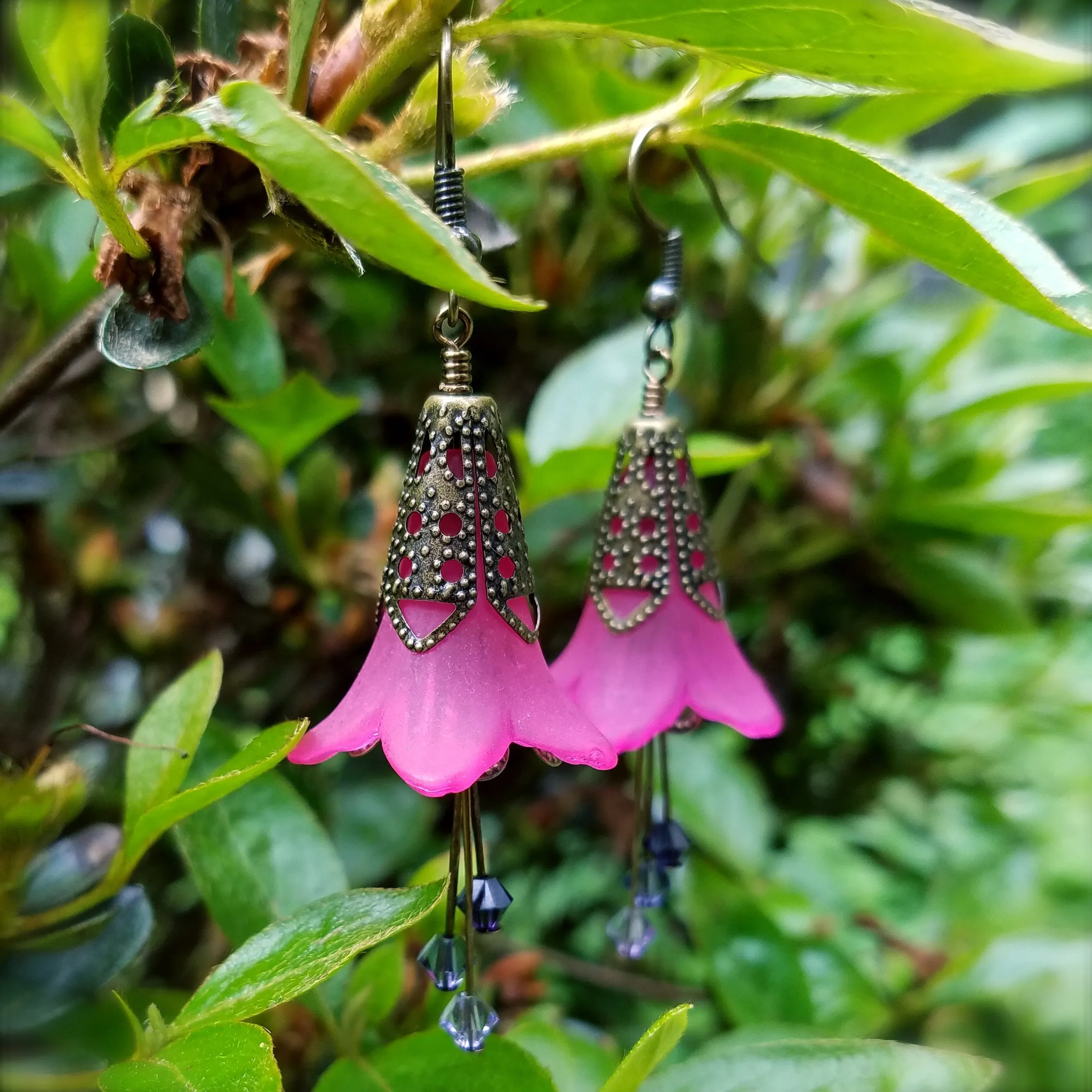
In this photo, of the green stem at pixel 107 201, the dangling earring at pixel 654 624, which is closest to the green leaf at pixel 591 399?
the dangling earring at pixel 654 624

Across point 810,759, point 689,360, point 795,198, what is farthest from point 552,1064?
point 795,198

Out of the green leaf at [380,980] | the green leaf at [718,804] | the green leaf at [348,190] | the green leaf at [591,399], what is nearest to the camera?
the green leaf at [348,190]

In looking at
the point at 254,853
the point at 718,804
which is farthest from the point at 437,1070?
the point at 718,804

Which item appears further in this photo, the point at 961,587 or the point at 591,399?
the point at 961,587

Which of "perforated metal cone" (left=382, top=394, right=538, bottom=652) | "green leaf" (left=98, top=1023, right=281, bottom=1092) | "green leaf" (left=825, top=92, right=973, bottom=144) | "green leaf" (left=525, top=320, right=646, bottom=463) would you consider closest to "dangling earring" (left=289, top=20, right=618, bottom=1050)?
"perforated metal cone" (left=382, top=394, right=538, bottom=652)

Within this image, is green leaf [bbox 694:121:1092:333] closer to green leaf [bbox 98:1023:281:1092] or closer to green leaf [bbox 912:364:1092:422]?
green leaf [bbox 912:364:1092:422]

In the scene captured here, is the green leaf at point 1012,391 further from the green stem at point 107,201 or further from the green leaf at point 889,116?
the green stem at point 107,201

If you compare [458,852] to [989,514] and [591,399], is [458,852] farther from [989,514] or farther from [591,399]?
[989,514]
